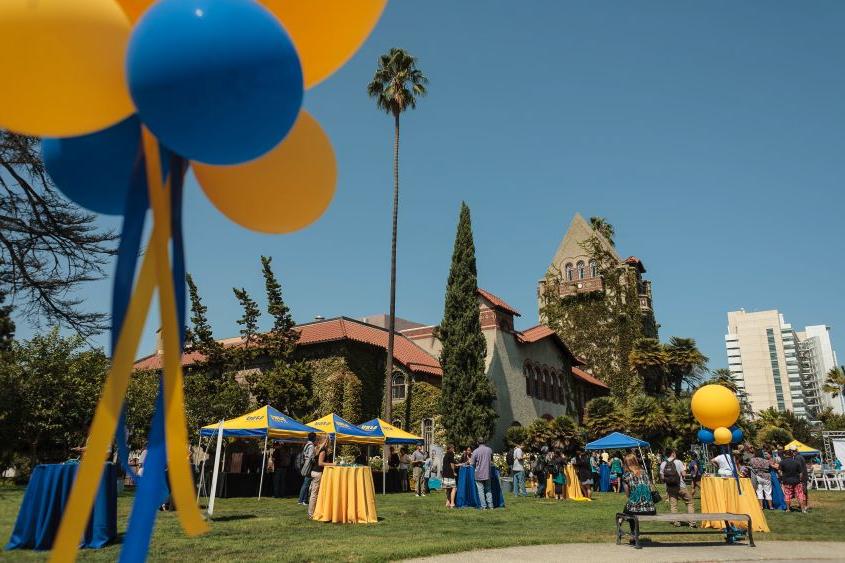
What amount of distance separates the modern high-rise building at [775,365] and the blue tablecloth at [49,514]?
174931mm

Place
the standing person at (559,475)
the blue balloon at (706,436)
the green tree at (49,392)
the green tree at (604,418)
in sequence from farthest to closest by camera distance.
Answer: the green tree at (604,418), the green tree at (49,392), the standing person at (559,475), the blue balloon at (706,436)

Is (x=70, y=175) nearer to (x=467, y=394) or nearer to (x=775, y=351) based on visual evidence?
(x=467, y=394)

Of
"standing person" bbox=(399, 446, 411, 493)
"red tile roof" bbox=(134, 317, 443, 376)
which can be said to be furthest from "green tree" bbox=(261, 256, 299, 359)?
"standing person" bbox=(399, 446, 411, 493)

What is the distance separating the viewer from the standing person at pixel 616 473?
74.6ft

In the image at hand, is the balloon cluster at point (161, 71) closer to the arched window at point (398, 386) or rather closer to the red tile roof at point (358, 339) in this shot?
the red tile roof at point (358, 339)

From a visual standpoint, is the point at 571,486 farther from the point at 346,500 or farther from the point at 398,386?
the point at 398,386

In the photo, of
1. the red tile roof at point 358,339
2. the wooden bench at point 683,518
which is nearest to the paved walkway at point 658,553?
the wooden bench at point 683,518

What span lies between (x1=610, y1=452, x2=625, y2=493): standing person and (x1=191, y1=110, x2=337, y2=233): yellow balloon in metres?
21.4

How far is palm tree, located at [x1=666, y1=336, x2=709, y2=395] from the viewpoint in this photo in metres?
37.4

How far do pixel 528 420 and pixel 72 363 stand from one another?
21.0 meters

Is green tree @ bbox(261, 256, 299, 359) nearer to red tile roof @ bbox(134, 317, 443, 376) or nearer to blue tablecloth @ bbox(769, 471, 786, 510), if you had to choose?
red tile roof @ bbox(134, 317, 443, 376)

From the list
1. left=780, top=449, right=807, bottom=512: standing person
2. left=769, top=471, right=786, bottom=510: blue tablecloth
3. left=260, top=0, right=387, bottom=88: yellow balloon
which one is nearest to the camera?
left=260, top=0, right=387, bottom=88: yellow balloon

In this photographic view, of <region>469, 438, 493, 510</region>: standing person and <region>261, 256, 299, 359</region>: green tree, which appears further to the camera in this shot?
<region>261, 256, 299, 359</region>: green tree

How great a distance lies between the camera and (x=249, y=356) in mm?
29625
